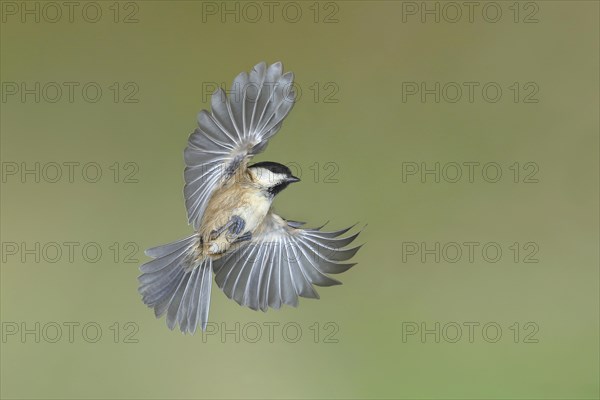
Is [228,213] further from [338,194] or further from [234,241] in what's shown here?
[338,194]

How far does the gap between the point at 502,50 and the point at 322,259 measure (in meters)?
0.75

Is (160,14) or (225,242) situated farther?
(160,14)

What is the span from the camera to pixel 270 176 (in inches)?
46.7

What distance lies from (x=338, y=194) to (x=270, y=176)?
0.37m

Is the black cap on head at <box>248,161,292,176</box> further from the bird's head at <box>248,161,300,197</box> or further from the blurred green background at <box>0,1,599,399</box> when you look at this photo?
the blurred green background at <box>0,1,599,399</box>

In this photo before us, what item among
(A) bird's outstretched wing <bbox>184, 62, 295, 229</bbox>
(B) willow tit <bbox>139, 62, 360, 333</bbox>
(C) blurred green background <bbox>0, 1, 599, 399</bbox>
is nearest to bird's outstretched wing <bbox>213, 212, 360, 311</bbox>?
(B) willow tit <bbox>139, 62, 360, 333</bbox>

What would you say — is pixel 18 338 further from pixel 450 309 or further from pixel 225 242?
pixel 450 309

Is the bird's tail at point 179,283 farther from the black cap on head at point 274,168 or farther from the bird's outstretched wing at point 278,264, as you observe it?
the black cap on head at point 274,168

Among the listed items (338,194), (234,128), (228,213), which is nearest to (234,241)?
(228,213)

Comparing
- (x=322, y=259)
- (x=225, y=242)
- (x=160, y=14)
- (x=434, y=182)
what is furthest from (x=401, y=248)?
(x=160, y=14)

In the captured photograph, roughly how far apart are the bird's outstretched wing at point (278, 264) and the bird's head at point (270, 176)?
0.22 ft

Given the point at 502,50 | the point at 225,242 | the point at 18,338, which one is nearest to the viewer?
the point at 225,242

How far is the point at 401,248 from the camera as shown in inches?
60.6

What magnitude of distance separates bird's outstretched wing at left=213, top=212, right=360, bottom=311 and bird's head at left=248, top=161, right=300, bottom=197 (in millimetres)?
66
